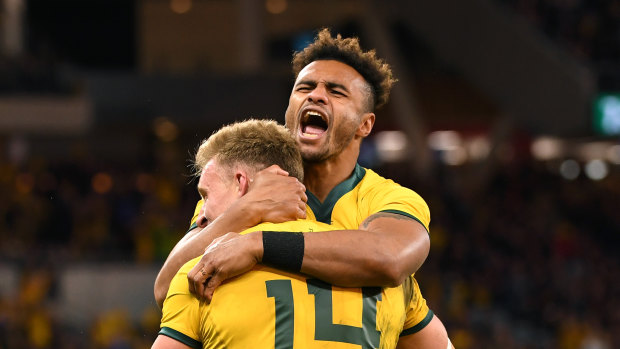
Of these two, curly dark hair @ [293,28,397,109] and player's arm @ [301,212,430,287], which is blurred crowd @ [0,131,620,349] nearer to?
curly dark hair @ [293,28,397,109]

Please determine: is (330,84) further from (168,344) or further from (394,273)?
(168,344)

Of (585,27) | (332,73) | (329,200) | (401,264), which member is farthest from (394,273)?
(585,27)

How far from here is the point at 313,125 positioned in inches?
141

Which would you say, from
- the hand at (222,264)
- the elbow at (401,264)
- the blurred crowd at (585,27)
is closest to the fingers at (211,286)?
the hand at (222,264)

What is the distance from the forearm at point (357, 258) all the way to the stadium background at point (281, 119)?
9267 mm

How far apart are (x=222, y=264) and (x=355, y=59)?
4.02ft

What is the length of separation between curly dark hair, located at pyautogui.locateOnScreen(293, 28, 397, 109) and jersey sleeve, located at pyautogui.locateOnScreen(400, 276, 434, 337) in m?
0.77

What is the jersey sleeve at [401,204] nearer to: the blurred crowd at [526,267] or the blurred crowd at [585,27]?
the blurred crowd at [526,267]

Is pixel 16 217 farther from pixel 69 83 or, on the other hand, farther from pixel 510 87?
pixel 510 87

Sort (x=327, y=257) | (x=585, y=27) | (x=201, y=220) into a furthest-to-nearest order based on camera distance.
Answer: (x=585, y=27) < (x=201, y=220) < (x=327, y=257)

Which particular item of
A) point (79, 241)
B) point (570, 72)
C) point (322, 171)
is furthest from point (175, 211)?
point (322, 171)

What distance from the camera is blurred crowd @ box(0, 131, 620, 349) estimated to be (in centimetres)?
1350

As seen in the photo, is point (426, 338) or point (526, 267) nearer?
point (426, 338)

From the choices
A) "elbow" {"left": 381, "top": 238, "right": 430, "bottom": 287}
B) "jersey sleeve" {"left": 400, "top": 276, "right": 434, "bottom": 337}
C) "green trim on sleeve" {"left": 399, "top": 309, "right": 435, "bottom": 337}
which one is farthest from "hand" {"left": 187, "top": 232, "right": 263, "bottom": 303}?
"green trim on sleeve" {"left": 399, "top": 309, "right": 435, "bottom": 337}
